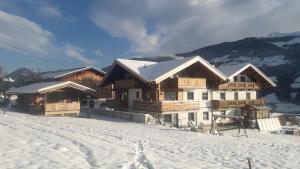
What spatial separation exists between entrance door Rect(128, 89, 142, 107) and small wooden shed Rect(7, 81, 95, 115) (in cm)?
482

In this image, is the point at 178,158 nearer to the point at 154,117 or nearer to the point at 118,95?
the point at 154,117

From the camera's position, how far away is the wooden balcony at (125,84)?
116 ft

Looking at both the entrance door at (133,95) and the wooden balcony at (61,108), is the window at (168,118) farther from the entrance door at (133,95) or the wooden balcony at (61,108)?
the wooden balcony at (61,108)

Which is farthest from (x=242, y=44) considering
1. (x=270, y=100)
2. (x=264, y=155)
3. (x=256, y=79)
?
(x=264, y=155)

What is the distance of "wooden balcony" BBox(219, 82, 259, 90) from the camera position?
4076 cm

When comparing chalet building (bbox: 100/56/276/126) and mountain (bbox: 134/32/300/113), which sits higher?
mountain (bbox: 134/32/300/113)

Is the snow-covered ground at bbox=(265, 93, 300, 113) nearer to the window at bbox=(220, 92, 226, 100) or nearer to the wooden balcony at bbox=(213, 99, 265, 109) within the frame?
the wooden balcony at bbox=(213, 99, 265, 109)

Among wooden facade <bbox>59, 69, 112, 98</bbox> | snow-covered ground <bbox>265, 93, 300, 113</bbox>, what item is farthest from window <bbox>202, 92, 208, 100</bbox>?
snow-covered ground <bbox>265, 93, 300, 113</bbox>

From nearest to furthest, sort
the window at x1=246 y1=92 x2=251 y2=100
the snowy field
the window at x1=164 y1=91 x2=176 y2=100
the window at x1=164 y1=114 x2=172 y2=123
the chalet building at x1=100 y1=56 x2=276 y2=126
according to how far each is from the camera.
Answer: the snowy field → the chalet building at x1=100 y1=56 x2=276 y2=126 → the window at x1=164 y1=114 x2=172 y2=123 → the window at x1=164 y1=91 x2=176 y2=100 → the window at x1=246 y1=92 x2=251 y2=100

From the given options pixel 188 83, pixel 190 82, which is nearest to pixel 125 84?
pixel 188 83

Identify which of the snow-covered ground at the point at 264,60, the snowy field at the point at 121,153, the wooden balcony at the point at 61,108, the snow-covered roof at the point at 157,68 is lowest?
the snowy field at the point at 121,153

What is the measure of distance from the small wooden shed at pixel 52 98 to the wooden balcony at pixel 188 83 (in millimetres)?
10555

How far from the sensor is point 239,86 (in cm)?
4228

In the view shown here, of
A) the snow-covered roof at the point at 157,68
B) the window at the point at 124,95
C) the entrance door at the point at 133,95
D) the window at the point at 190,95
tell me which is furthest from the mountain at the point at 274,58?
the entrance door at the point at 133,95
